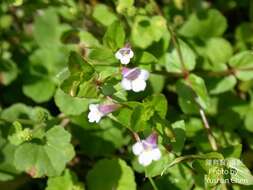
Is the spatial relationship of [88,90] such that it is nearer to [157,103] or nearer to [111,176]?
[157,103]

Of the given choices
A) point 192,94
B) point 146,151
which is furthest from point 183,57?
point 146,151

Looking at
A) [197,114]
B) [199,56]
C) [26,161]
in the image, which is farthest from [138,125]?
[199,56]

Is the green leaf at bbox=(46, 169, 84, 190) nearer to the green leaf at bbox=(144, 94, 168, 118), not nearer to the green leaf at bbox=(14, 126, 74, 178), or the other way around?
the green leaf at bbox=(14, 126, 74, 178)

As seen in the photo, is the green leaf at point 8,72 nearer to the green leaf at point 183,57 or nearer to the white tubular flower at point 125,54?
the green leaf at point 183,57

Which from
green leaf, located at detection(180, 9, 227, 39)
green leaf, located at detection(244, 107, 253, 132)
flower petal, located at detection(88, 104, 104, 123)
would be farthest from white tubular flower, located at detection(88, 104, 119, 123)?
green leaf, located at detection(180, 9, 227, 39)

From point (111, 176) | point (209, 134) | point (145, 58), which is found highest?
point (145, 58)

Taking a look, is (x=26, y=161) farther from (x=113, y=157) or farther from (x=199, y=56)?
(x=199, y=56)
